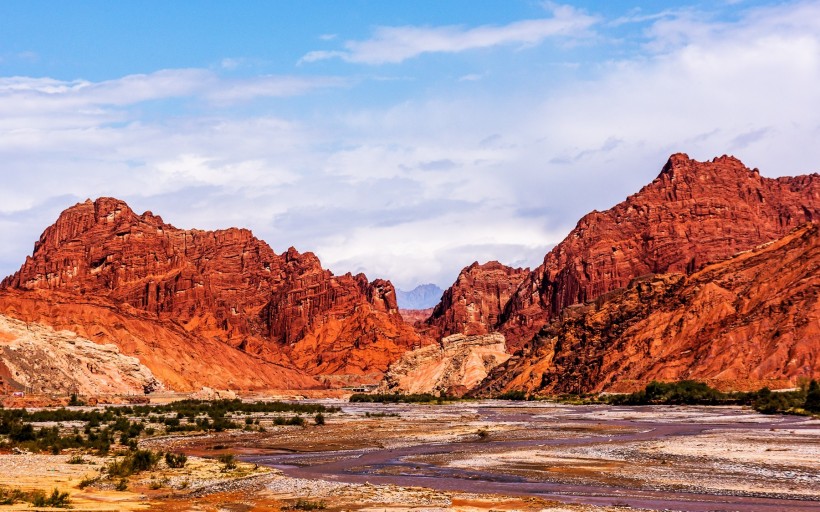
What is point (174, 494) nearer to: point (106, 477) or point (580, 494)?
point (106, 477)

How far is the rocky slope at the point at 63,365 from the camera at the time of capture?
11225 cm

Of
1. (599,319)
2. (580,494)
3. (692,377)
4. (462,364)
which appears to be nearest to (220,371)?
(462,364)

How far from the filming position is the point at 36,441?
41.5m

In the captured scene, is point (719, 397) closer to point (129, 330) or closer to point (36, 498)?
point (36, 498)

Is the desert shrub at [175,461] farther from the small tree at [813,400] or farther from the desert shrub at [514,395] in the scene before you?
the desert shrub at [514,395]

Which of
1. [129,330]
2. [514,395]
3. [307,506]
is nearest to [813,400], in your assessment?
[307,506]

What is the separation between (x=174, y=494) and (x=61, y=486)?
3.40 m

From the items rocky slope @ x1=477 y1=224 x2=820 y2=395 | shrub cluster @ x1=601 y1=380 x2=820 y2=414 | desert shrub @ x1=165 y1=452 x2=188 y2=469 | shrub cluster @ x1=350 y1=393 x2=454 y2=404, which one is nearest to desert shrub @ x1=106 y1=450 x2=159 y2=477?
desert shrub @ x1=165 y1=452 x2=188 y2=469

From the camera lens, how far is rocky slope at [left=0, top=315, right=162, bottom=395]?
11225 centimetres

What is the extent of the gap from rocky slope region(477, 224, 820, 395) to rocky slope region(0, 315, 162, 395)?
63793 mm

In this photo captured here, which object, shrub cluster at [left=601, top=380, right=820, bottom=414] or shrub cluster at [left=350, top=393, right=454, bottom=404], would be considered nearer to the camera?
shrub cluster at [left=601, top=380, right=820, bottom=414]

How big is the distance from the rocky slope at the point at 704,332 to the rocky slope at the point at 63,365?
209 ft

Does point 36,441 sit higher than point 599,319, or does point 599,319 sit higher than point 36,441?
point 599,319

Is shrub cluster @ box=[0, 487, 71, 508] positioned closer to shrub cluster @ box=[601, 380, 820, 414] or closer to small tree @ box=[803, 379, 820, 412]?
shrub cluster @ box=[601, 380, 820, 414]
